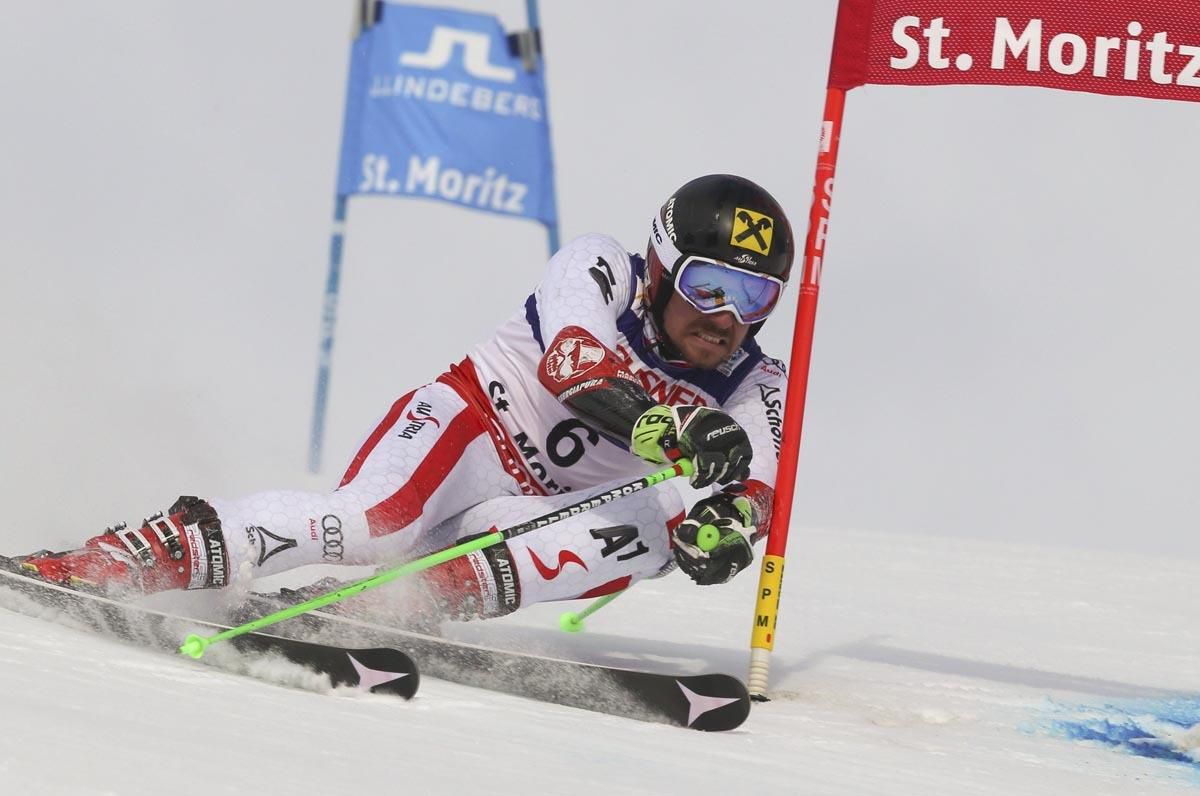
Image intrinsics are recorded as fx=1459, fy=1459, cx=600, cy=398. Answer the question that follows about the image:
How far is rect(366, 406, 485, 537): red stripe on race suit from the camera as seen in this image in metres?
4.05

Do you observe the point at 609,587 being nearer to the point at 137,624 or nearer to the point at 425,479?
the point at 425,479

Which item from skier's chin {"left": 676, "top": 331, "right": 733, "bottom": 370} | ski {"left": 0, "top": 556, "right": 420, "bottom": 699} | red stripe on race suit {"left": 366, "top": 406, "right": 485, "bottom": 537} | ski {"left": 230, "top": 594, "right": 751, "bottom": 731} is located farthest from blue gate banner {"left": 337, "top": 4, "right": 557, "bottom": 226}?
ski {"left": 0, "top": 556, "right": 420, "bottom": 699}

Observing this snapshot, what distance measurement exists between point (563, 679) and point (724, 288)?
4.00ft

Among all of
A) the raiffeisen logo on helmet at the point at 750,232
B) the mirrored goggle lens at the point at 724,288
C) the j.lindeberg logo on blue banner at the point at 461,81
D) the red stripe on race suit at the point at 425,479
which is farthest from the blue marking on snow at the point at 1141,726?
the j.lindeberg logo on blue banner at the point at 461,81

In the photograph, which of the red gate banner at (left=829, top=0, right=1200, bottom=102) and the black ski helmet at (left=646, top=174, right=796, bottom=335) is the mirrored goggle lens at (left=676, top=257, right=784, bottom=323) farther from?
the red gate banner at (left=829, top=0, right=1200, bottom=102)

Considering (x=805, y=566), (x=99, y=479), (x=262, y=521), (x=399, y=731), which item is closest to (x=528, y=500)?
(x=262, y=521)

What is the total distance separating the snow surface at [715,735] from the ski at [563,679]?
0.31ft

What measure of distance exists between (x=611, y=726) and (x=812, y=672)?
1.67 metres

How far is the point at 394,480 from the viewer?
4148 millimetres

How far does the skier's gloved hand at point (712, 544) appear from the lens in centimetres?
388

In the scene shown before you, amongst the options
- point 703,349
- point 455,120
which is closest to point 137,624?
point 703,349

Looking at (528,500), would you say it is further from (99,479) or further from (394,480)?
(99,479)

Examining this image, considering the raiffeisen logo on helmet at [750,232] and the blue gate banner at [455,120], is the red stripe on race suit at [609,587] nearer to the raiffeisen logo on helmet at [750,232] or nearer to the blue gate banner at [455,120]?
the raiffeisen logo on helmet at [750,232]

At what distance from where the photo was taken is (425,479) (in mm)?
4250
